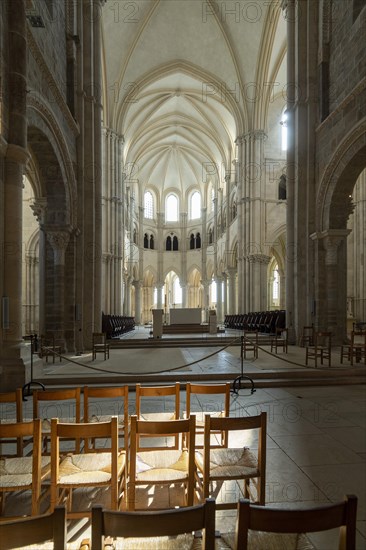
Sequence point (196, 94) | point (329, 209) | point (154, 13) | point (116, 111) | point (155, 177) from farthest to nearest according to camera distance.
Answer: point (155, 177)
point (196, 94)
point (116, 111)
point (154, 13)
point (329, 209)

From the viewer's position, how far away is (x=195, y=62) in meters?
29.2

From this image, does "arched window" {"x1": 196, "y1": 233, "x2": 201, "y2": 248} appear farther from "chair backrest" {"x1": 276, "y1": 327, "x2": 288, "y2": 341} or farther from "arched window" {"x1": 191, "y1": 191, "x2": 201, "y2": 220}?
"chair backrest" {"x1": 276, "y1": 327, "x2": 288, "y2": 341}

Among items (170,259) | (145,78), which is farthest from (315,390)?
(170,259)

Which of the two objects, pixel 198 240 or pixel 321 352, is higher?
pixel 198 240

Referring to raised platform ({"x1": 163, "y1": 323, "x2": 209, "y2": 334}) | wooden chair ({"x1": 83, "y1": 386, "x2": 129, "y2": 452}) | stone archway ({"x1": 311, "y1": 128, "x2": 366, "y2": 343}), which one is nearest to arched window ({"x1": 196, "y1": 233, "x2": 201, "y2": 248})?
raised platform ({"x1": 163, "y1": 323, "x2": 209, "y2": 334})

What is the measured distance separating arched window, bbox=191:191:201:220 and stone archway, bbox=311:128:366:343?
34.3 meters

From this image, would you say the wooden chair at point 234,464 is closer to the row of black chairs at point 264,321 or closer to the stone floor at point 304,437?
the stone floor at point 304,437

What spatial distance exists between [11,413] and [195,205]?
4407 cm

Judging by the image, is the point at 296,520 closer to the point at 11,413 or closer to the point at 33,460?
the point at 33,460

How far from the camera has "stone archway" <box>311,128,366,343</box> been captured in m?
14.5

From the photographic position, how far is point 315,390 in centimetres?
865

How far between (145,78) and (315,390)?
26.2 metres

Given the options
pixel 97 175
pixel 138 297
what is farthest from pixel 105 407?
pixel 138 297

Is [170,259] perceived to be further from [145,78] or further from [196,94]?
[145,78]
